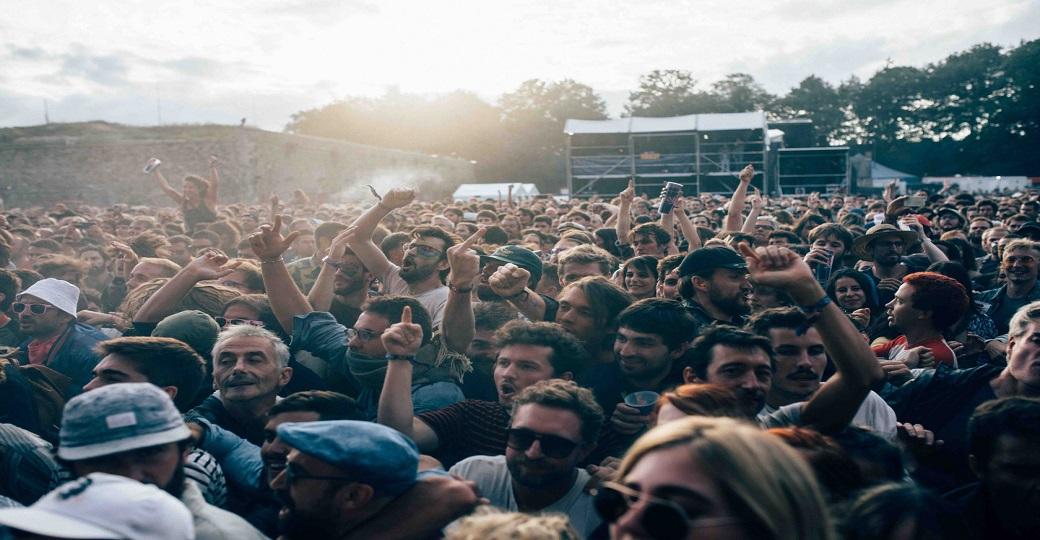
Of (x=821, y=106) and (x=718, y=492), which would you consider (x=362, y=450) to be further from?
(x=821, y=106)

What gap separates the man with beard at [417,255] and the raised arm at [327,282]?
50mm

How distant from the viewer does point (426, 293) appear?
16.6 ft

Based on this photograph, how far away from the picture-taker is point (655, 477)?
1626mm

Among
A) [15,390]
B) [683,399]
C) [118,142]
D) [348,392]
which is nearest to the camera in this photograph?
[683,399]

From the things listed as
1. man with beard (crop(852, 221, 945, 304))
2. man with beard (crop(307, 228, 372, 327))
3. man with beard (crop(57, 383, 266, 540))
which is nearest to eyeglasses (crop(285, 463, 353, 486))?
man with beard (crop(57, 383, 266, 540))

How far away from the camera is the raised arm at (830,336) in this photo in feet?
8.95

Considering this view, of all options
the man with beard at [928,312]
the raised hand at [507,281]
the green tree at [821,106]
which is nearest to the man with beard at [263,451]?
the raised hand at [507,281]

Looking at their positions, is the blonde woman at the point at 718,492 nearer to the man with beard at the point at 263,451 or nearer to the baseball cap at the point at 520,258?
the man with beard at the point at 263,451

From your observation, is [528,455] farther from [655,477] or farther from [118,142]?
[118,142]

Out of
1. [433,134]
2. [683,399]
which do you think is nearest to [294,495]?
[683,399]

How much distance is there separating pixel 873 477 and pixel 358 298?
3.98 meters

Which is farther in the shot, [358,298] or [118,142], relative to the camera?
[118,142]

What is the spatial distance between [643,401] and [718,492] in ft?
5.80

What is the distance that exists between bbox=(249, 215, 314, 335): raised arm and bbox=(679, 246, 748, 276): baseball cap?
232 centimetres
